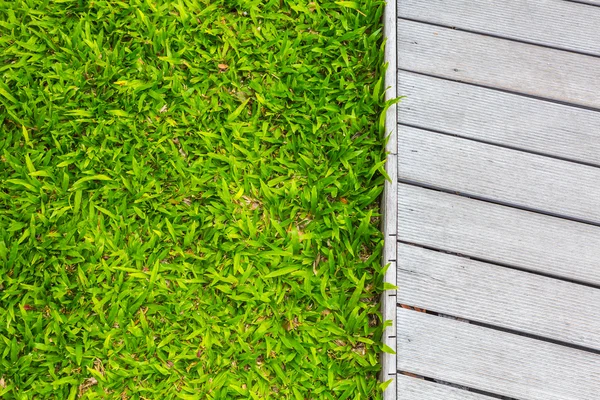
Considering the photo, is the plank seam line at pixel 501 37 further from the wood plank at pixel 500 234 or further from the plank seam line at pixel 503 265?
the plank seam line at pixel 503 265

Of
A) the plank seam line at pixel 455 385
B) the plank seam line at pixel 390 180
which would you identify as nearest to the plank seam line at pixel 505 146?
the plank seam line at pixel 390 180

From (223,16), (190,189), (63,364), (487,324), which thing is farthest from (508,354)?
(223,16)

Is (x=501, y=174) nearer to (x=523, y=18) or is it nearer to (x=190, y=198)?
(x=523, y=18)

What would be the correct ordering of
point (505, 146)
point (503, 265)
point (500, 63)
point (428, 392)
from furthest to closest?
1. point (500, 63)
2. point (505, 146)
3. point (503, 265)
4. point (428, 392)

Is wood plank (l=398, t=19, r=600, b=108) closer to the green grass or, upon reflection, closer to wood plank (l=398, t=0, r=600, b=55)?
wood plank (l=398, t=0, r=600, b=55)

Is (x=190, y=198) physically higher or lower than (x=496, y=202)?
lower

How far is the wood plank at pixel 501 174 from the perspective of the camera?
1.85 metres

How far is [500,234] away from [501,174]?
0.25 meters

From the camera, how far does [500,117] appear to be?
6.42 ft

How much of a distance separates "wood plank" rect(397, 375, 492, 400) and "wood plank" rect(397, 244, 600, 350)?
264 mm

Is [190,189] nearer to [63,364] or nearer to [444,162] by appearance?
[63,364]

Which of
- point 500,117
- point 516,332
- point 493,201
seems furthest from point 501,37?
point 516,332

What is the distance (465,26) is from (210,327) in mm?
1696

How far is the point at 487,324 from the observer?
5.68 feet
